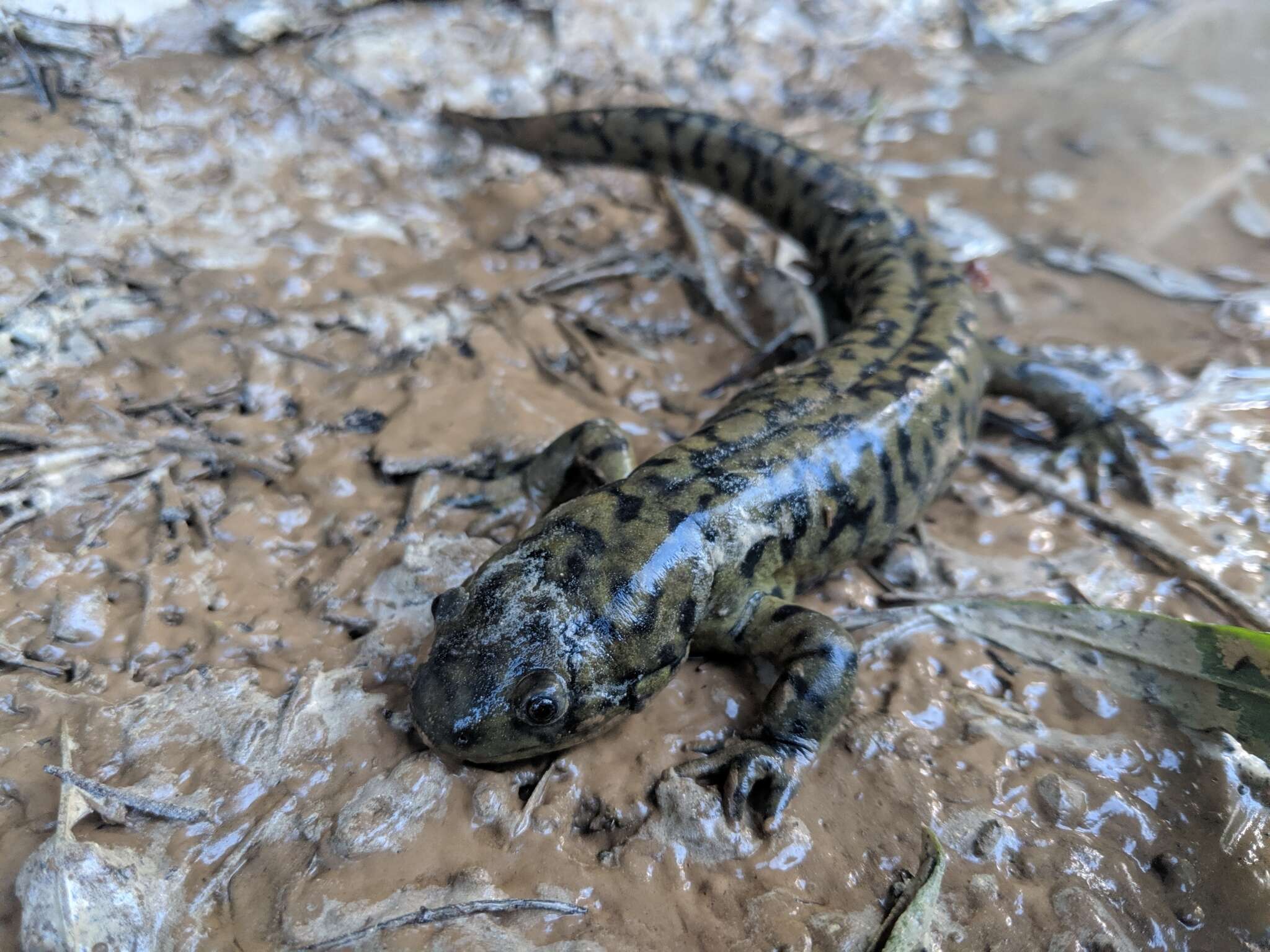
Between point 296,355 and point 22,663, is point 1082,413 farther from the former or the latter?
point 22,663

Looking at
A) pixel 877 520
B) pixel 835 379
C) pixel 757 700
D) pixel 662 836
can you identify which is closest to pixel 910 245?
pixel 835 379

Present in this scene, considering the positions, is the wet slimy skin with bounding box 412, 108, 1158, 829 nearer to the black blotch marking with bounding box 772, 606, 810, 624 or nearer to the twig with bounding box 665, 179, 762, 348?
the black blotch marking with bounding box 772, 606, 810, 624

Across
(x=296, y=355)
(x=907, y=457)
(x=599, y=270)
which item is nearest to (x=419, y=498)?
(x=296, y=355)

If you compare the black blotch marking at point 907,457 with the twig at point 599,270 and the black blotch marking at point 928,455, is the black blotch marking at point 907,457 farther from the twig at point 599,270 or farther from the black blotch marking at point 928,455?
the twig at point 599,270

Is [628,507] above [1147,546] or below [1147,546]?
above

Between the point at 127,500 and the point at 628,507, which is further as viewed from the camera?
the point at 127,500

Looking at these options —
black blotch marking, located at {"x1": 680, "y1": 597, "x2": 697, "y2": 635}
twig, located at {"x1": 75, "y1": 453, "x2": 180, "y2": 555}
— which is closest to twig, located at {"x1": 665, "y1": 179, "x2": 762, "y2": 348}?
black blotch marking, located at {"x1": 680, "y1": 597, "x2": 697, "y2": 635}

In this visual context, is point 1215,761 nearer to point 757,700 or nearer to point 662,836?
point 757,700
